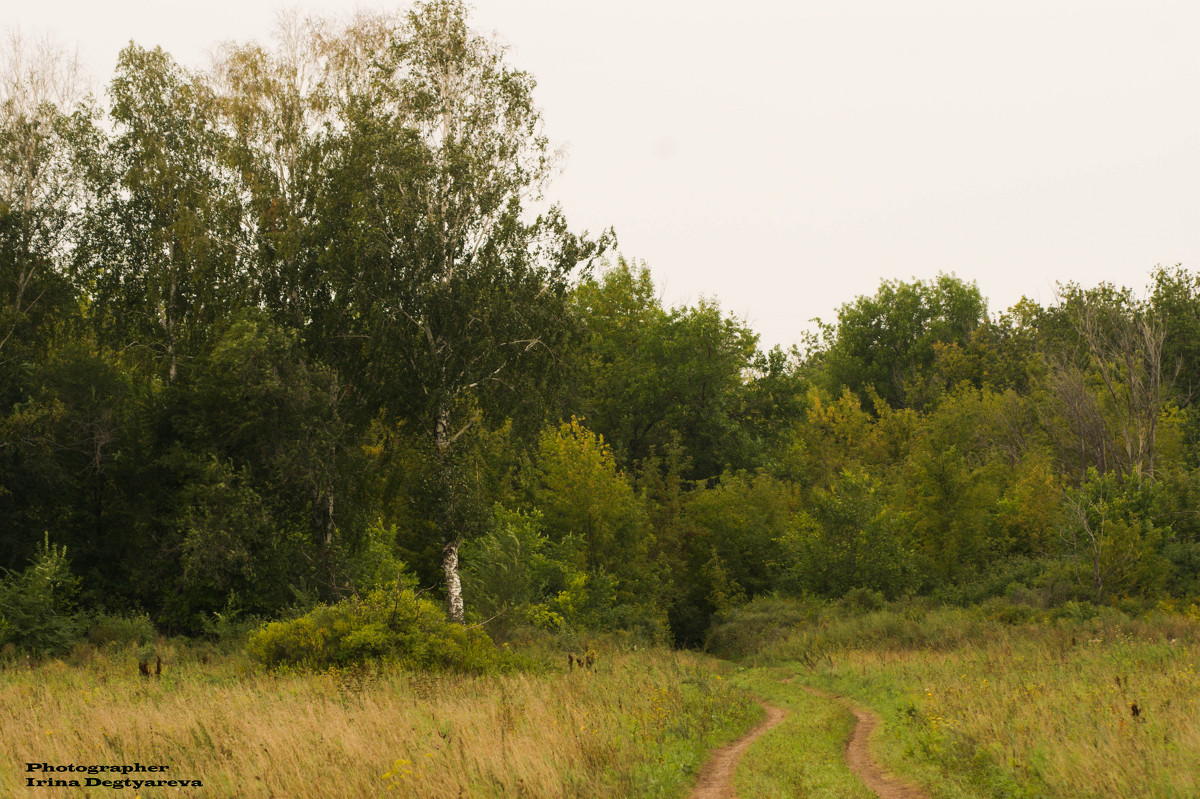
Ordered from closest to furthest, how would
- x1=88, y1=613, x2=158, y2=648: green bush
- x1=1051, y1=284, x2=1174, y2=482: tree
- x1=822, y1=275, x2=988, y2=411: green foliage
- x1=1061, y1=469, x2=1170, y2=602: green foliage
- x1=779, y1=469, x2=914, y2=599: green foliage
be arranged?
x1=88, y1=613, x2=158, y2=648: green bush < x1=1061, y1=469, x2=1170, y2=602: green foliage < x1=779, y1=469, x2=914, y2=599: green foliage < x1=1051, y1=284, x2=1174, y2=482: tree < x1=822, y1=275, x2=988, y2=411: green foliage

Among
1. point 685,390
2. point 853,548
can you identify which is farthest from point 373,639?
point 685,390

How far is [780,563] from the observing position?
36.1 metres

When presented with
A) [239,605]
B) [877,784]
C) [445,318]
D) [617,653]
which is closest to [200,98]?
[445,318]

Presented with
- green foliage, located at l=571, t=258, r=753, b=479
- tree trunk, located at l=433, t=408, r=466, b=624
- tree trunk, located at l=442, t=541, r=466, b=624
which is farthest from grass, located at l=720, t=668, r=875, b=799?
green foliage, located at l=571, t=258, r=753, b=479

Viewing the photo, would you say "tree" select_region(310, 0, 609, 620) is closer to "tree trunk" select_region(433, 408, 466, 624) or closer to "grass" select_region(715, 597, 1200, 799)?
"tree trunk" select_region(433, 408, 466, 624)

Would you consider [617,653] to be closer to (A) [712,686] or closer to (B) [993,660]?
(A) [712,686]

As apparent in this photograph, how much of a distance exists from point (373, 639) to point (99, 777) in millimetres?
7336

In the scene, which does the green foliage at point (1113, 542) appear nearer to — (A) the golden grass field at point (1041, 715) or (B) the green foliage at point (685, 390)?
(A) the golden grass field at point (1041, 715)

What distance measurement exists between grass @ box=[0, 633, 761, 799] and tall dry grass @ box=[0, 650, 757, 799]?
24 millimetres

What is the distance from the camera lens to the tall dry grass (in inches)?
296

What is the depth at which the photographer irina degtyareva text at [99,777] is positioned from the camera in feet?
23.9

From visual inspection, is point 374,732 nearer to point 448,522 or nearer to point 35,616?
point 448,522

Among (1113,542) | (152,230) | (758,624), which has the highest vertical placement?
(152,230)

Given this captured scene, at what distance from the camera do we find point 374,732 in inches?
354
